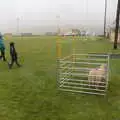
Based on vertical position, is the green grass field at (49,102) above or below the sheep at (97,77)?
below

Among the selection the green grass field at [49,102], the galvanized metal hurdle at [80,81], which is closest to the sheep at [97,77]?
the galvanized metal hurdle at [80,81]

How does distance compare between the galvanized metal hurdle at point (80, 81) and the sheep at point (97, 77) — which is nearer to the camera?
the galvanized metal hurdle at point (80, 81)

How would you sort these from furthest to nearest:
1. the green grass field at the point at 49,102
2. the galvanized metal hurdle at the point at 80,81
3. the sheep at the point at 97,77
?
the sheep at the point at 97,77 → the galvanized metal hurdle at the point at 80,81 → the green grass field at the point at 49,102

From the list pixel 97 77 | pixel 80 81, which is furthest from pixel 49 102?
pixel 80 81

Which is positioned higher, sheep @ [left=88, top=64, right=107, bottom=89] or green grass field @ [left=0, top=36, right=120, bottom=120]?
sheep @ [left=88, top=64, right=107, bottom=89]

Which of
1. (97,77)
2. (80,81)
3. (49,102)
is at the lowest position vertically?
(49,102)

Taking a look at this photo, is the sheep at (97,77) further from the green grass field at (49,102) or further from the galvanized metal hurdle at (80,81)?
the green grass field at (49,102)

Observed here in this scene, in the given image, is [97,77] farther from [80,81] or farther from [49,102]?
[49,102]

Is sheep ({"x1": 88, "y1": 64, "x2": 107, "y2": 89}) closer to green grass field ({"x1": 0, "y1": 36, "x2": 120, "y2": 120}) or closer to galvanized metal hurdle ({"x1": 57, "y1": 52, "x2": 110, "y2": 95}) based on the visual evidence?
galvanized metal hurdle ({"x1": 57, "y1": 52, "x2": 110, "y2": 95})

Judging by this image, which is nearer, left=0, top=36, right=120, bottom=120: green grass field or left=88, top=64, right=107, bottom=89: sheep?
left=0, top=36, right=120, bottom=120: green grass field

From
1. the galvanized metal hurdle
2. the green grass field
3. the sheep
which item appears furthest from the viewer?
the sheep

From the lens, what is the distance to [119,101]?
9.48 m

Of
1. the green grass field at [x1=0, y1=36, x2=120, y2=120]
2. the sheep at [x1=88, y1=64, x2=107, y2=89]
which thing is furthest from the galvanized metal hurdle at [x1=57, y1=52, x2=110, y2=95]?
the green grass field at [x1=0, y1=36, x2=120, y2=120]

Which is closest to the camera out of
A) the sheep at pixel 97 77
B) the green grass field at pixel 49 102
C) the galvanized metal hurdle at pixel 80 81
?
the green grass field at pixel 49 102
